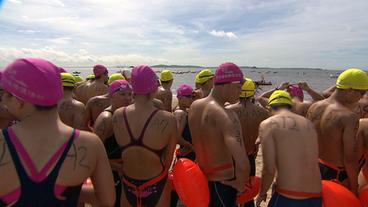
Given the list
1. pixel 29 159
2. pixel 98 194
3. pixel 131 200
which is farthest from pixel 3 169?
pixel 131 200

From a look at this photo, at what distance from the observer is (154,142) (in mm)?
3398

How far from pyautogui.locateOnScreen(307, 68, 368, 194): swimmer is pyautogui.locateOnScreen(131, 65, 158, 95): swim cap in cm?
228

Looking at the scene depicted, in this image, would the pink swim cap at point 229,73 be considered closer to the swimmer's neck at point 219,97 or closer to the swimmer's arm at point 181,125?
the swimmer's neck at point 219,97

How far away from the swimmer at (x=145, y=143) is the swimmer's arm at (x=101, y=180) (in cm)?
130

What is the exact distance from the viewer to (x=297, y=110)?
584cm

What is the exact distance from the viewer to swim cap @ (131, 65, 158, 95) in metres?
3.54

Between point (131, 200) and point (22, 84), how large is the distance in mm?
2345

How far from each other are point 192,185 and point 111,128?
1.24m

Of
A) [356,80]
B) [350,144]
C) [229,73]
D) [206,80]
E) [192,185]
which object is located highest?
[229,73]

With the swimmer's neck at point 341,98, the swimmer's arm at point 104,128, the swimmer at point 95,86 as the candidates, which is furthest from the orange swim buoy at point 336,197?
the swimmer at point 95,86

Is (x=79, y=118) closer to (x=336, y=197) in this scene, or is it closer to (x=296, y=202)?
(x=296, y=202)

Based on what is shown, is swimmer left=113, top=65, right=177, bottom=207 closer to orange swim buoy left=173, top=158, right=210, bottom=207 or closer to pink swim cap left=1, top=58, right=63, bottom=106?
orange swim buoy left=173, top=158, right=210, bottom=207

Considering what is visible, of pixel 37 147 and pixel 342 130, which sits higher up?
pixel 37 147

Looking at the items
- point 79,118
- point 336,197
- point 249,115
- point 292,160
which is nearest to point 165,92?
point 249,115
